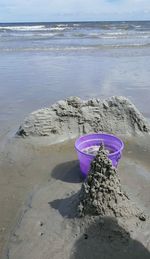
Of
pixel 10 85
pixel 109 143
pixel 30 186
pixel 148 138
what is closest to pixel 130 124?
pixel 148 138

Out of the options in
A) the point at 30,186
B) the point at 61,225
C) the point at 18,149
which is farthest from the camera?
the point at 18,149

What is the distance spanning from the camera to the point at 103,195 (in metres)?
3.36

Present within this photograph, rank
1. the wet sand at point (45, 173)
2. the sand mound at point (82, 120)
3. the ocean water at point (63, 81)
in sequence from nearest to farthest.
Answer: the wet sand at point (45, 173) → the sand mound at point (82, 120) → the ocean water at point (63, 81)

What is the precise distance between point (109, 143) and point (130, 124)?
1153mm

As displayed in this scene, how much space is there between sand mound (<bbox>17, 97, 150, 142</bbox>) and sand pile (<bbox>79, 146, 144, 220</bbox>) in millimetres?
2370

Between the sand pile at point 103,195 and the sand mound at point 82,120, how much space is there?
2.37 meters

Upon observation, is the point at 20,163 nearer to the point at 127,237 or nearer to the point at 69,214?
the point at 69,214

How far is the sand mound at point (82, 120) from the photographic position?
578 centimetres

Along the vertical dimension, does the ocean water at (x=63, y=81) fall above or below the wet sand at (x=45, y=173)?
below

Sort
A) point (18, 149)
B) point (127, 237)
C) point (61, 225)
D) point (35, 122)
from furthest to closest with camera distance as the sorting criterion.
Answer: point (35, 122) < point (18, 149) < point (61, 225) < point (127, 237)

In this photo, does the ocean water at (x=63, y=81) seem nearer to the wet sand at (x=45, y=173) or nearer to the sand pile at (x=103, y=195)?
the wet sand at (x=45, y=173)

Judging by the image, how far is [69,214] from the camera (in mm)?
3479

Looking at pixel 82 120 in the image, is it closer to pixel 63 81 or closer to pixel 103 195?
pixel 103 195


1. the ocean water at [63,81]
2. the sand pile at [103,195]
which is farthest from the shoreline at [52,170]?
the ocean water at [63,81]
